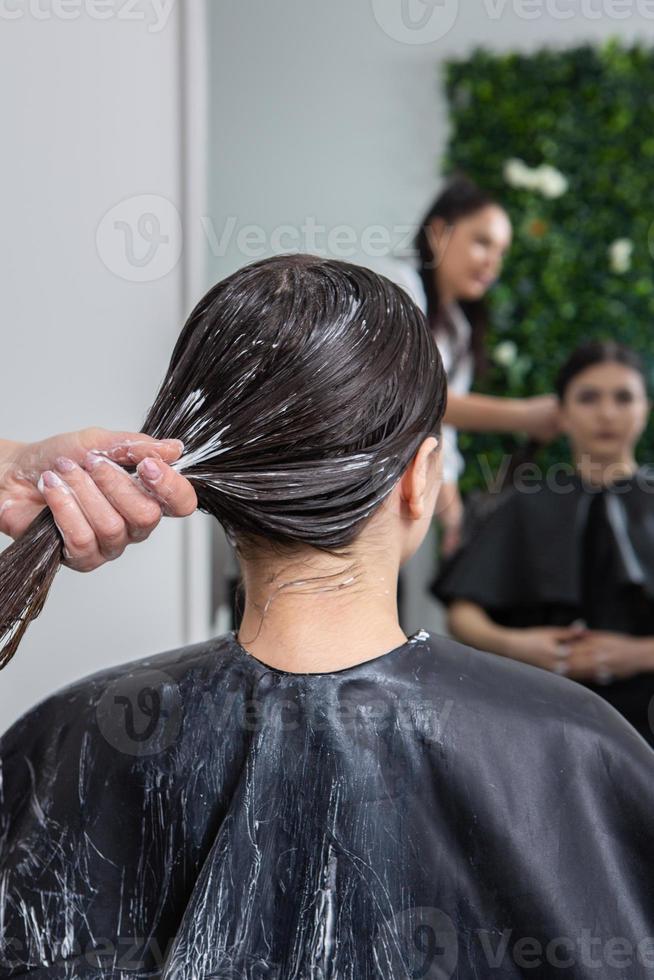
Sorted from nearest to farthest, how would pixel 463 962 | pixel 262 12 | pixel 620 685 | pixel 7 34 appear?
→ 1. pixel 463 962
2. pixel 7 34
3. pixel 620 685
4. pixel 262 12

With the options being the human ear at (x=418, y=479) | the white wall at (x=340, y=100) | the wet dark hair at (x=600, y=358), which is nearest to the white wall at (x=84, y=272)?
the human ear at (x=418, y=479)

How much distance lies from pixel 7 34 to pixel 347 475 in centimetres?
94

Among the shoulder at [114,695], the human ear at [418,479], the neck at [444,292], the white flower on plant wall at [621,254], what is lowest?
the shoulder at [114,695]

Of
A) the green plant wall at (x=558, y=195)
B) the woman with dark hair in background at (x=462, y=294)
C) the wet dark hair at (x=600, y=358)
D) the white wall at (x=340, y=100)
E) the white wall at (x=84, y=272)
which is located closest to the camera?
the white wall at (x=84, y=272)

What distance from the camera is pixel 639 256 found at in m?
4.05

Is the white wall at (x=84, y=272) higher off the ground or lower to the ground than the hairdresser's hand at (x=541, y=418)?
higher

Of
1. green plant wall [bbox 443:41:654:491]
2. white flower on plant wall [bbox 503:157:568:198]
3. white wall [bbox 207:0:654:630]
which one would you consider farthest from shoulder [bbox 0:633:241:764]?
white flower on plant wall [bbox 503:157:568:198]

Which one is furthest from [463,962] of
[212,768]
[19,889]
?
[19,889]

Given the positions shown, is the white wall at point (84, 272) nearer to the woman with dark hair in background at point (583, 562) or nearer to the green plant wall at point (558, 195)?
the woman with dark hair in background at point (583, 562)

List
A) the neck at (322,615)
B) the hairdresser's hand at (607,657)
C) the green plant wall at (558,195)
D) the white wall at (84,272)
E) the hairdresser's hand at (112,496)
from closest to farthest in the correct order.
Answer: the hairdresser's hand at (112,496)
the neck at (322,615)
the white wall at (84,272)
the hairdresser's hand at (607,657)
the green plant wall at (558,195)

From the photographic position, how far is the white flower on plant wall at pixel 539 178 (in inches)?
158

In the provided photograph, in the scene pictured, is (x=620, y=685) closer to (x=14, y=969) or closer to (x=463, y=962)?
(x=463, y=962)

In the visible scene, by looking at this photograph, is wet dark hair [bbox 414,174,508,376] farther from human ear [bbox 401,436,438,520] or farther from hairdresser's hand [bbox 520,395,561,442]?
human ear [bbox 401,436,438,520]

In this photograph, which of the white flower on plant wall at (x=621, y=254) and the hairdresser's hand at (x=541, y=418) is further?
the white flower on plant wall at (x=621, y=254)
